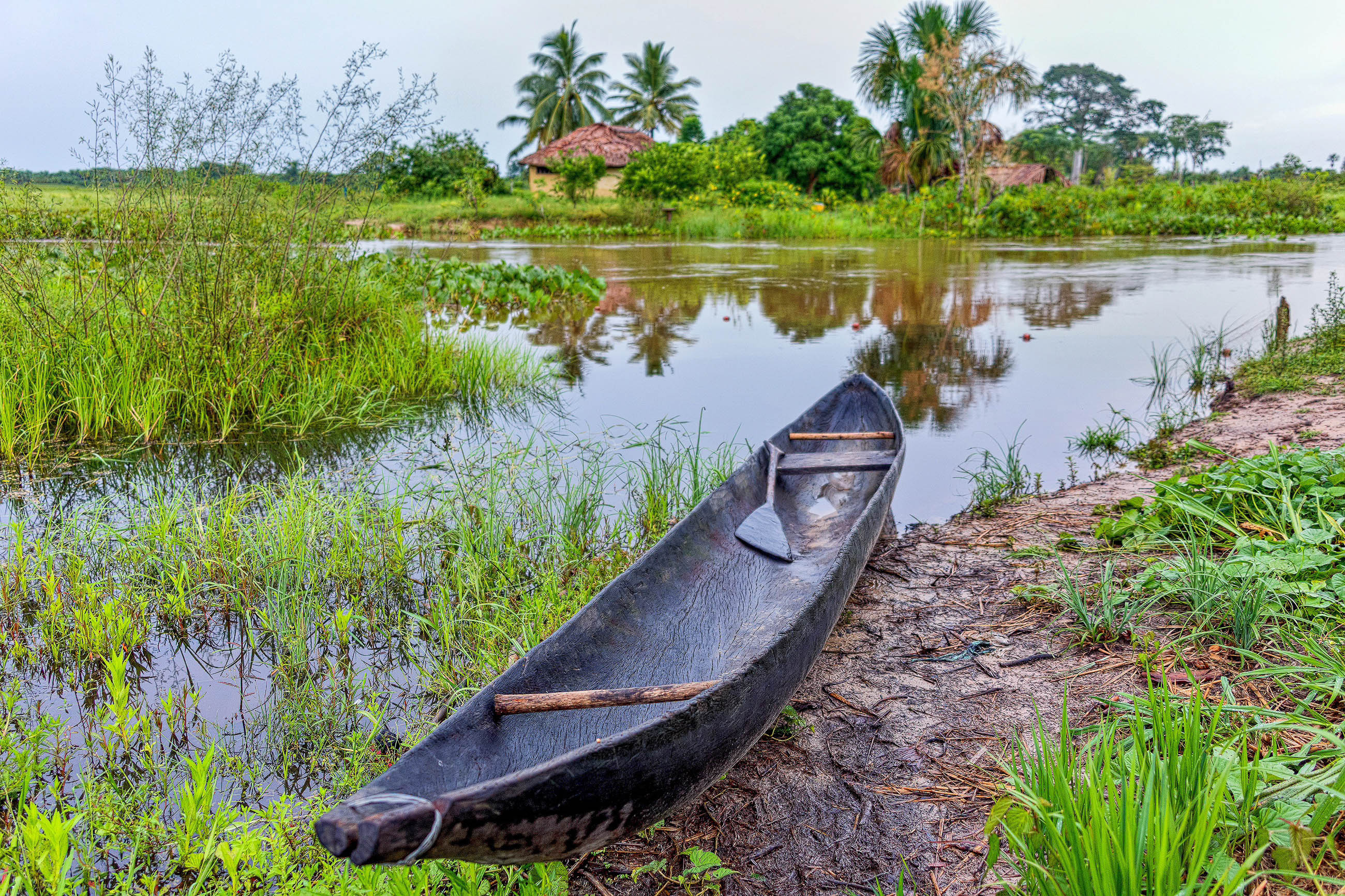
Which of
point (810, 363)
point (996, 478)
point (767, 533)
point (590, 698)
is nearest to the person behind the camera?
point (590, 698)

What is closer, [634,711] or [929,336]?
[634,711]

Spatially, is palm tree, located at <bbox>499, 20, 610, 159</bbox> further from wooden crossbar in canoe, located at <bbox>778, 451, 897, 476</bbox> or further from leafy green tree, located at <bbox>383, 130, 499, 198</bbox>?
wooden crossbar in canoe, located at <bbox>778, 451, 897, 476</bbox>

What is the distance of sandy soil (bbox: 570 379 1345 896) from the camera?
1967 millimetres

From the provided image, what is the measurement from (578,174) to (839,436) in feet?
90.7

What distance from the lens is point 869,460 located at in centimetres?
394

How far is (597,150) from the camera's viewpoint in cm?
3384

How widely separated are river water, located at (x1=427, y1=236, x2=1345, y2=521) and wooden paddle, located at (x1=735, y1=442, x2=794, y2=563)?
52.0 inches

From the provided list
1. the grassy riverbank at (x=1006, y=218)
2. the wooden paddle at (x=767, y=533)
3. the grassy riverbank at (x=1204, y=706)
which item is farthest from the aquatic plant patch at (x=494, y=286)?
the grassy riverbank at (x=1006, y=218)

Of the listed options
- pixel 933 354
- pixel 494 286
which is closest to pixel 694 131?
pixel 494 286

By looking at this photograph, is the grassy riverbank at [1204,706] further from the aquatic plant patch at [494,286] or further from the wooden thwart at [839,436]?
the aquatic plant patch at [494,286]

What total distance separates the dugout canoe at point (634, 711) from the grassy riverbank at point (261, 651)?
28 centimetres

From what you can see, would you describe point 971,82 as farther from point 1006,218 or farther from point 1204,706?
point 1204,706

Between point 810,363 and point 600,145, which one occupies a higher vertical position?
point 600,145

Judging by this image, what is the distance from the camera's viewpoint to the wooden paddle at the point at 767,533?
3.25 m
